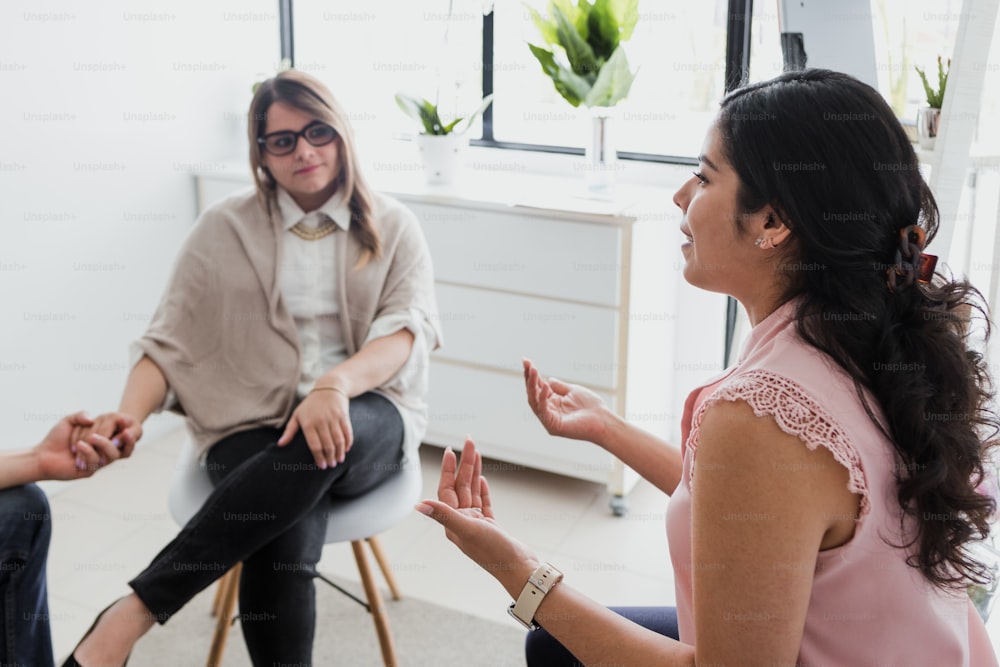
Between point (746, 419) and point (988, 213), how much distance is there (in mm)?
1270

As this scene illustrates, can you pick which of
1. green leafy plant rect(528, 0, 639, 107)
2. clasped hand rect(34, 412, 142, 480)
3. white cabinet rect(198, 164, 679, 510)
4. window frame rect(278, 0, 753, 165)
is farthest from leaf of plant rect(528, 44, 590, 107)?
clasped hand rect(34, 412, 142, 480)

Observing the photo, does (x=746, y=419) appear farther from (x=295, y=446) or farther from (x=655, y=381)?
(x=655, y=381)

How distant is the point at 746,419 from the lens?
110cm

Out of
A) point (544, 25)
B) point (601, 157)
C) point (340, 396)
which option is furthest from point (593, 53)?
point (340, 396)

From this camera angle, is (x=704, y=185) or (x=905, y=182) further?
(x=704, y=185)

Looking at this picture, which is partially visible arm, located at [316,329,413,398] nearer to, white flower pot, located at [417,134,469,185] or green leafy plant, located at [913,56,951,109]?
white flower pot, located at [417,134,469,185]

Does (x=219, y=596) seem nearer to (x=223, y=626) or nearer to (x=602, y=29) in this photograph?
(x=223, y=626)

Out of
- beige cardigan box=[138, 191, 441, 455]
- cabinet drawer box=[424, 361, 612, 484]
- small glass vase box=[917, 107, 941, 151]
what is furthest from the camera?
cabinet drawer box=[424, 361, 612, 484]

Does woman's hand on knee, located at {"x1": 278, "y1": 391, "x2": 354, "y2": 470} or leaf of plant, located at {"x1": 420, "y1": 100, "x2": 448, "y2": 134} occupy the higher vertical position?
leaf of plant, located at {"x1": 420, "y1": 100, "x2": 448, "y2": 134}

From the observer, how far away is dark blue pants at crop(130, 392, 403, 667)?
1821mm

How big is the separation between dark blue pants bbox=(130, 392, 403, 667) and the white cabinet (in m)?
1.12

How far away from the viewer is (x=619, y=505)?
298cm

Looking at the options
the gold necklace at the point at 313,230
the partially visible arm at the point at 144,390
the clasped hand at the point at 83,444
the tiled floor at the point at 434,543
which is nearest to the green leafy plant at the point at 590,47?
the gold necklace at the point at 313,230

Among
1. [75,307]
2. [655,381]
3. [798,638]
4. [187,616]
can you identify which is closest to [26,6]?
[75,307]
